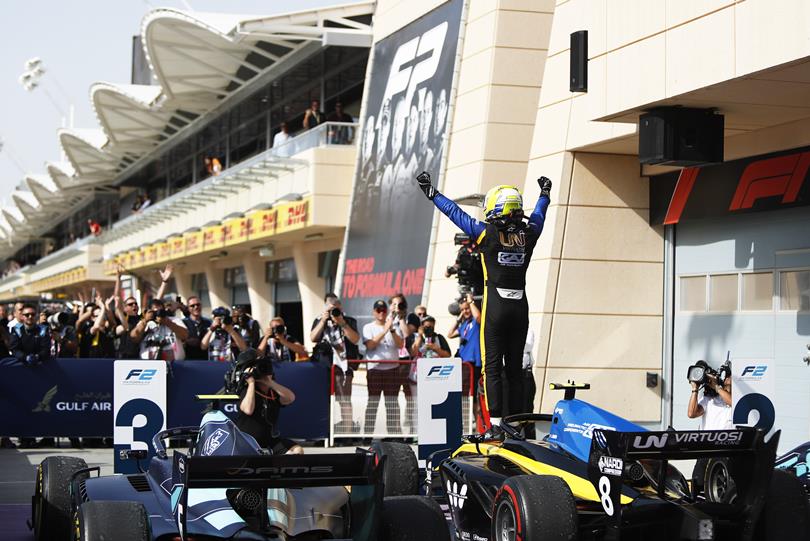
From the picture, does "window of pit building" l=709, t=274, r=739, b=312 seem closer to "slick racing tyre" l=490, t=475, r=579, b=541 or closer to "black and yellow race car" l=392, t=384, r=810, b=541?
"black and yellow race car" l=392, t=384, r=810, b=541

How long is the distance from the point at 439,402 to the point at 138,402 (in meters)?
2.80

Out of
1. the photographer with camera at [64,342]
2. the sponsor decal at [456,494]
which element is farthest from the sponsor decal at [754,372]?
the photographer with camera at [64,342]

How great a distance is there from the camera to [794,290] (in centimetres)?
1277

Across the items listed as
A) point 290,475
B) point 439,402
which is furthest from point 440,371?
point 290,475

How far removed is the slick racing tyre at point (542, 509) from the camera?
6012 mm

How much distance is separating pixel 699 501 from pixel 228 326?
8615mm

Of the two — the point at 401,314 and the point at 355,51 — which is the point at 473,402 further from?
the point at 355,51

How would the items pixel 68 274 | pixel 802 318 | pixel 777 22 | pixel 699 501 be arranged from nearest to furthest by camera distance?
1. pixel 699 501
2. pixel 777 22
3. pixel 802 318
4. pixel 68 274

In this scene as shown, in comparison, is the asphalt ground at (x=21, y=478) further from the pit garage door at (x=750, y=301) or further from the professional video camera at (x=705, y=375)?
the professional video camera at (x=705, y=375)

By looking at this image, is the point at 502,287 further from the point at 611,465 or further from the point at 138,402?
the point at 138,402

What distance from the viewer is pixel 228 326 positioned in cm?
1438

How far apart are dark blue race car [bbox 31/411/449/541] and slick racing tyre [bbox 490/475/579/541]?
0.42 metres

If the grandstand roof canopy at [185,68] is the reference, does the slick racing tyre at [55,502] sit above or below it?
below

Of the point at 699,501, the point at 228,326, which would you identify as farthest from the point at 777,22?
the point at 228,326
